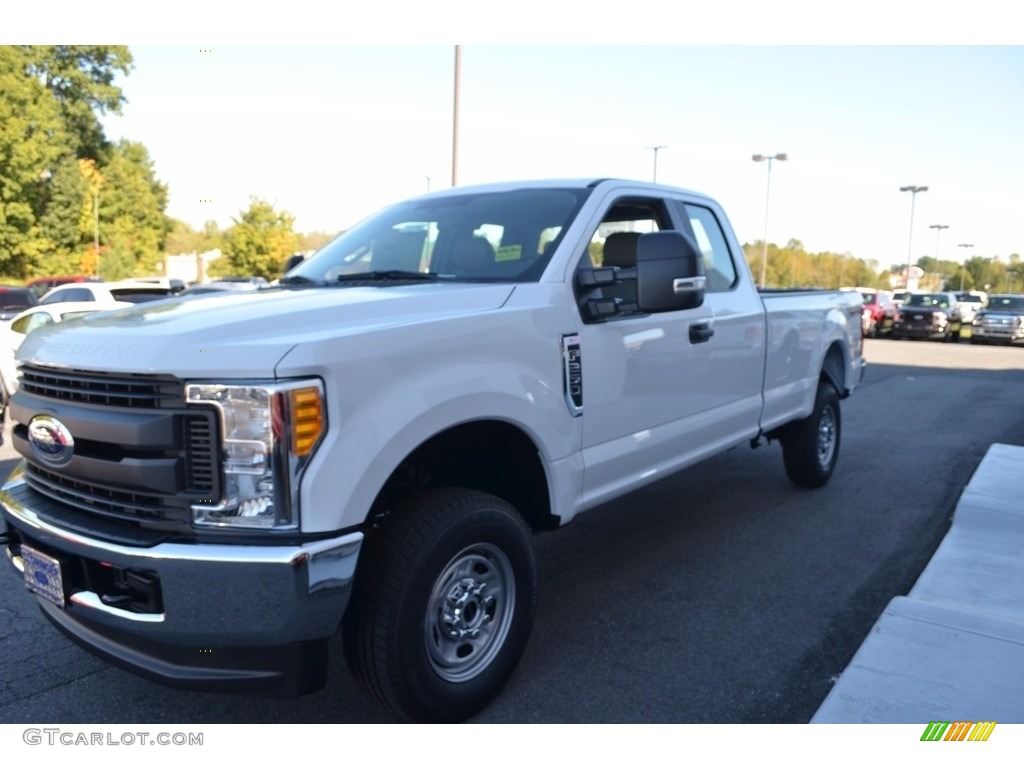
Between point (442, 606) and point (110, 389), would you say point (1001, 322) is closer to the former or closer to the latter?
point (442, 606)

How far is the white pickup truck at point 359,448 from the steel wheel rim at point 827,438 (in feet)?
9.08

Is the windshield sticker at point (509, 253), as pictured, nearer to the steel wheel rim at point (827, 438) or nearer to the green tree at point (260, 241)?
the steel wheel rim at point (827, 438)

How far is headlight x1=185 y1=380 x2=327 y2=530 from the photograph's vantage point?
2.38 meters

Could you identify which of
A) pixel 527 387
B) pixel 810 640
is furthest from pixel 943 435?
pixel 527 387

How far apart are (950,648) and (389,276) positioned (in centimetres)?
296

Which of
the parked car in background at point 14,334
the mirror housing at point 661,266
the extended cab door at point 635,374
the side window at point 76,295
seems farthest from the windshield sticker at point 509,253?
the side window at point 76,295

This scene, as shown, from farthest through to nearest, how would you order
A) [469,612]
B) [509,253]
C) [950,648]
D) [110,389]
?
[509,253] → [950,648] → [469,612] → [110,389]

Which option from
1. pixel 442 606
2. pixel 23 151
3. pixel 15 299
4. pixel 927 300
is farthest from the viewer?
pixel 23 151

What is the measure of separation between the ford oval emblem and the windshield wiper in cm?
147

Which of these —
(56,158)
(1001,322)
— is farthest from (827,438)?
(56,158)

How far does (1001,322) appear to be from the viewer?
25.9 m

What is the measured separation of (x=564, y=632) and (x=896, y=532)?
8.90 feet

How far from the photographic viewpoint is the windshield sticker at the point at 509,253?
372 cm

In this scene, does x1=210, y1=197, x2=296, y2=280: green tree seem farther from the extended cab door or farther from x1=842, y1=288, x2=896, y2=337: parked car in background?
the extended cab door
